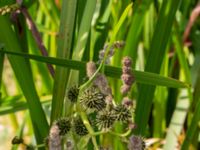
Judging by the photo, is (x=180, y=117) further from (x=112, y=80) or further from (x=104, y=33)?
(x=104, y=33)

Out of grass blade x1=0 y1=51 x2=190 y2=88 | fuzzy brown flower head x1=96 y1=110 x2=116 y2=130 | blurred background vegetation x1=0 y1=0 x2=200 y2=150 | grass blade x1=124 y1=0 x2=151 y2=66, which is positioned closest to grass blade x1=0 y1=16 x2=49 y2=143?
blurred background vegetation x1=0 y1=0 x2=200 y2=150

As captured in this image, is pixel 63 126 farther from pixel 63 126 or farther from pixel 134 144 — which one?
pixel 134 144

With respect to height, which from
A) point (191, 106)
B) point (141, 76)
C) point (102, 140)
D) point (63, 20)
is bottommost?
point (102, 140)

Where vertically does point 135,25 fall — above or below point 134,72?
above

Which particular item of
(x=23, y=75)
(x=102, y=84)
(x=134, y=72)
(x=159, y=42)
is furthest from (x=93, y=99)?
(x=159, y=42)

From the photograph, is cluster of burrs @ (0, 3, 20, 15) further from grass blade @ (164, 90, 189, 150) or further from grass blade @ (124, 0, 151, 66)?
→ grass blade @ (164, 90, 189, 150)

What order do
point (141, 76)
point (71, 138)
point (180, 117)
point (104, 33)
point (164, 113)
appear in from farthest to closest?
1. point (164, 113)
2. point (180, 117)
3. point (104, 33)
4. point (141, 76)
5. point (71, 138)

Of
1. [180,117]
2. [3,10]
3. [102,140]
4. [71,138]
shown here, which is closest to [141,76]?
[71,138]
